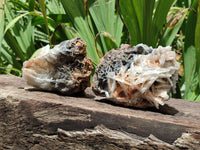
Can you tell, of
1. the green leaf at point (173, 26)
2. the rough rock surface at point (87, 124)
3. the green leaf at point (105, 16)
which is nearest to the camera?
the rough rock surface at point (87, 124)

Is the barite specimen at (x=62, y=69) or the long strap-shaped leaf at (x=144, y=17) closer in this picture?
the barite specimen at (x=62, y=69)

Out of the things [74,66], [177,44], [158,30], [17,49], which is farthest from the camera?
[177,44]

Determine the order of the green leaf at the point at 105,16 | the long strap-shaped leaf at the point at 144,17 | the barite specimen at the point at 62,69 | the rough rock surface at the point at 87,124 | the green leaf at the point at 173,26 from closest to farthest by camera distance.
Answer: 1. the rough rock surface at the point at 87,124
2. the barite specimen at the point at 62,69
3. the long strap-shaped leaf at the point at 144,17
4. the green leaf at the point at 173,26
5. the green leaf at the point at 105,16

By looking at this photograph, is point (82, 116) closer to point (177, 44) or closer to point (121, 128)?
point (121, 128)

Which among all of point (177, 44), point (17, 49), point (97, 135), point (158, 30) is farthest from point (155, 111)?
point (177, 44)

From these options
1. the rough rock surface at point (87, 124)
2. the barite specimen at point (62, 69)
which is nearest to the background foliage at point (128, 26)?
the barite specimen at point (62, 69)

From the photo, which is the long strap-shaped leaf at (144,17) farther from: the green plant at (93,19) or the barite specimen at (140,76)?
the barite specimen at (140,76)

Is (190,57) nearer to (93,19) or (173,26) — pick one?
(173,26)
